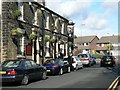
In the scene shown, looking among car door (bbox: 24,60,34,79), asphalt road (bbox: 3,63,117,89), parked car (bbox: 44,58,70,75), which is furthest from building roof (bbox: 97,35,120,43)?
car door (bbox: 24,60,34,79)

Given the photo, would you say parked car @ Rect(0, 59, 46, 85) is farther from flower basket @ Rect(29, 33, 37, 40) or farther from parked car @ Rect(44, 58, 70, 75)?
flower basket @ Rect(29, 33, 37, 40)

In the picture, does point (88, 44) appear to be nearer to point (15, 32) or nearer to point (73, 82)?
point (15, 32)

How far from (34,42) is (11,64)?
1444 cm

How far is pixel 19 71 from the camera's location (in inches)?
645

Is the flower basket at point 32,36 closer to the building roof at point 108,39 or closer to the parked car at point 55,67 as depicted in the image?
the parked car at point 55,67

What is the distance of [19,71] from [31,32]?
13.9 m

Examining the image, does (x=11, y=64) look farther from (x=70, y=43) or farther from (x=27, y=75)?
(x=70, y=43)

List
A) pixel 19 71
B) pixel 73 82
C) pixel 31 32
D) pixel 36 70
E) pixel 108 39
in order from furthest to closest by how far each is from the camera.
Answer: pixel 108 39
pixel 31 32
pixel 36 70
pixel 73 82
pixel 19 71

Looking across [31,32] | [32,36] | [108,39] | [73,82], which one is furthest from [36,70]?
[108,39]

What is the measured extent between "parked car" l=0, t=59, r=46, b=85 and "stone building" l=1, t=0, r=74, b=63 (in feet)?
22.4

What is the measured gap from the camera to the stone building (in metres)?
24.7

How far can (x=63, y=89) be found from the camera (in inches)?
561

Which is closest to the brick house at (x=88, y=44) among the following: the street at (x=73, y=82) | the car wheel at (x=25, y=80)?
the street at (x=73, y=82)

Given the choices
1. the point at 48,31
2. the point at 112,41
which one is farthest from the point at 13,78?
the point at 112,41
